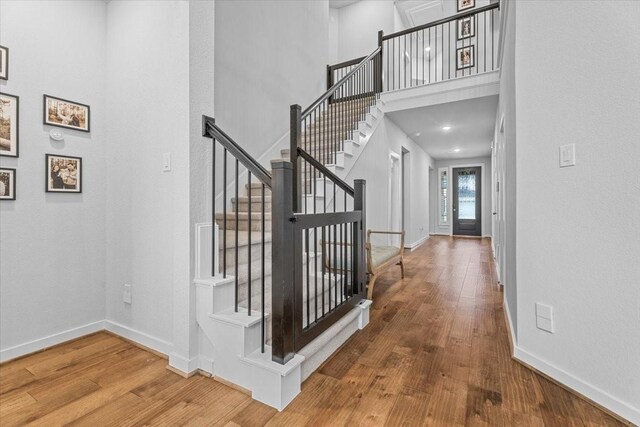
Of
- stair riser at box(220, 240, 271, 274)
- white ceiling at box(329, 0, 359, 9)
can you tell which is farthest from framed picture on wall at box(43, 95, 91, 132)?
white ceiling at box(329, 0, 359, 9)

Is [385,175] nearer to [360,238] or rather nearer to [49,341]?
[360,238]

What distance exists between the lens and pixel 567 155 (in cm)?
165

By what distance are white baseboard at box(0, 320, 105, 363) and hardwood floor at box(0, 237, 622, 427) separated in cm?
5

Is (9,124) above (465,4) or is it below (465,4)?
below

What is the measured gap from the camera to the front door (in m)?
9.19

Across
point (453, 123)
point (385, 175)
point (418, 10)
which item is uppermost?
point (418, 10)

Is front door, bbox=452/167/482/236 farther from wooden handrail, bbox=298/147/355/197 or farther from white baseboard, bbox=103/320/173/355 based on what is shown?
white baseboard, bbox=103/320/173/355

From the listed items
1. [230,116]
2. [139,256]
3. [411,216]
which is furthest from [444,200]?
[139,256]

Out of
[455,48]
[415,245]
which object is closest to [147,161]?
[455,48]

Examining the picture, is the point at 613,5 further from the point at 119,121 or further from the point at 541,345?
the point at 119,121

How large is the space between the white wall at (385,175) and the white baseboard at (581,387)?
2526 millimetres

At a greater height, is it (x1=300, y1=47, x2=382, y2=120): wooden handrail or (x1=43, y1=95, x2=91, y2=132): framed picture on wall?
(x1=300, y1=47, x2=382, y2=120): wooden handrail

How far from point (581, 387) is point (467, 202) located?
27.9 feet

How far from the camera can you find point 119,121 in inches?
89.9
